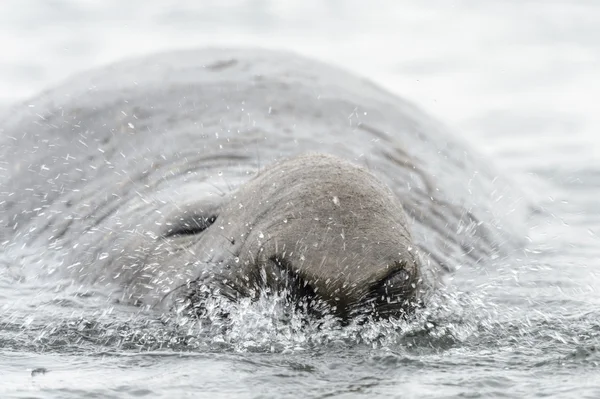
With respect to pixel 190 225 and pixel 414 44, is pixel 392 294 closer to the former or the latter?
pixel 190 225

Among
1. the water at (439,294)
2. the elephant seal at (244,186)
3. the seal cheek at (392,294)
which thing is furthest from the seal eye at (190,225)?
the seal cheek at (392,294)

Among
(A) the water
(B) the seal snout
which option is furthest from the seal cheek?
(A) the water

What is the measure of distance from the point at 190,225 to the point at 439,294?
1261 millimetres

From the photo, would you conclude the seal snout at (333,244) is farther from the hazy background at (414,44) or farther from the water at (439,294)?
the hazy background at (414,44)

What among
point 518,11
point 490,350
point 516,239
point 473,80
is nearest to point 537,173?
point 473,80

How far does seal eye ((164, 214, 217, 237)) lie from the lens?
657cm

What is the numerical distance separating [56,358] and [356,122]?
3053 millimetres

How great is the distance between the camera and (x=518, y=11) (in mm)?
17062

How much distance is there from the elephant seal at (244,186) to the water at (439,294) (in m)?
0.21

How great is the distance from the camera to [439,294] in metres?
6.52

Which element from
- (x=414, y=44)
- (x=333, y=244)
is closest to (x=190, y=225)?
(x=333, y=244)

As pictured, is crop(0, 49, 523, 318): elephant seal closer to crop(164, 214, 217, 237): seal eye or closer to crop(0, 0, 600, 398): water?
crop(164, 214, 217, 237): seal eye

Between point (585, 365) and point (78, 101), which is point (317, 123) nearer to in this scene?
point (78, 101)

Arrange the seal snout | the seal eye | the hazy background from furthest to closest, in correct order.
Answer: the hazy background < the seal eye < the seal snout
